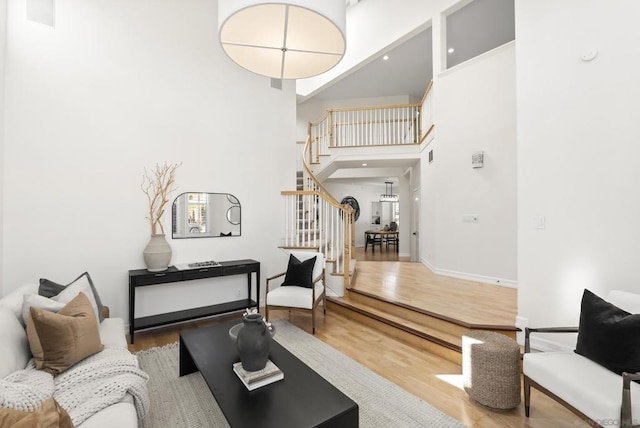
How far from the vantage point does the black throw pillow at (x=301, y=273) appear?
4016mm

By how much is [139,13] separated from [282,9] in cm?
298

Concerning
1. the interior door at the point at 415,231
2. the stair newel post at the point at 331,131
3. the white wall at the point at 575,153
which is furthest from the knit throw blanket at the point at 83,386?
the interior door at the point at 415,231

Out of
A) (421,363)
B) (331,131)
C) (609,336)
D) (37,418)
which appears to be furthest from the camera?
(331,131)

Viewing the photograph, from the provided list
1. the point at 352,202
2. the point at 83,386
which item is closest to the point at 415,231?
the point at 352,202

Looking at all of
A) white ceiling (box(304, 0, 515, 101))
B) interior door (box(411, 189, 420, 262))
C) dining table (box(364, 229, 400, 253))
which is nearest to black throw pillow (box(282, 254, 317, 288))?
interior door (box(411, 189, 420, 262))

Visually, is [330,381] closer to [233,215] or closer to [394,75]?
[233,215]

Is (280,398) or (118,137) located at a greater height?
(118,137)

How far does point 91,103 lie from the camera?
3492 mm

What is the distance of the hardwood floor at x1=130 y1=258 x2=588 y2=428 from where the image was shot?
2119mm

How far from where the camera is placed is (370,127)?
715cm

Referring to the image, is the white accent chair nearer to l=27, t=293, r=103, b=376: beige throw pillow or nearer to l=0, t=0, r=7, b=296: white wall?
l=27, t=293, r=103, b=376: beige throw pillow

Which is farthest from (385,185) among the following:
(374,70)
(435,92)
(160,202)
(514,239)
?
(160,202)

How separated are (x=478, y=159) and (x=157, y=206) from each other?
4.80 meters

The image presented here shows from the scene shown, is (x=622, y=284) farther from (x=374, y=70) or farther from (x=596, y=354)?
(x=374, y=70)
